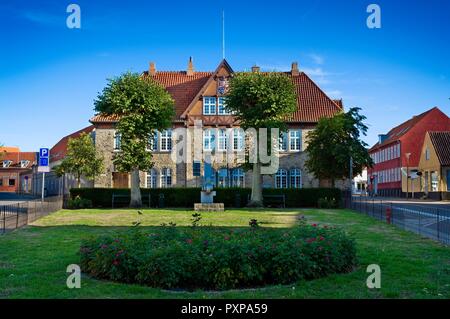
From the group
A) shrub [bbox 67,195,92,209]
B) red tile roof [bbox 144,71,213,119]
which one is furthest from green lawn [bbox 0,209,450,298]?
red tile roof [bbox 144,71,213,119]

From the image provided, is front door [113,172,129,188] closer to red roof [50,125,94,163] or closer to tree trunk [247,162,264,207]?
tree trunk [247,162,264,207]

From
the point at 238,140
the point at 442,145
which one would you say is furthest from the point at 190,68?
the point at 442,145

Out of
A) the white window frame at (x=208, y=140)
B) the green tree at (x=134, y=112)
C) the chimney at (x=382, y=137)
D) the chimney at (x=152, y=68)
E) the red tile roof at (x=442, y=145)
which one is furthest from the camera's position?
the chimney at (x=382, y=137)

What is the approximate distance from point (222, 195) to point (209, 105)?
1253 cm

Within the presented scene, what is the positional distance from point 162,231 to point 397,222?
15043 millimetres

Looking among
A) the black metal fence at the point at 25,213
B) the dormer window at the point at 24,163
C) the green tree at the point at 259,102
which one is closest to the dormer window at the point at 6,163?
the dormer window at the point at 24,163

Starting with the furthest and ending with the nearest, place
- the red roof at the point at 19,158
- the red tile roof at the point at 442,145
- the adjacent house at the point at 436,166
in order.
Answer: the red roof at the point at 19,158 < the red tile roof at the point at 442,145 < the adjacent house at the point at 436,166

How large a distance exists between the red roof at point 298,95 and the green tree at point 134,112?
1019 centimetres

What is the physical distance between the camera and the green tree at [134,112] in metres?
36.8

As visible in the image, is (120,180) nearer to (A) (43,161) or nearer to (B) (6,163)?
(A) (43,161)

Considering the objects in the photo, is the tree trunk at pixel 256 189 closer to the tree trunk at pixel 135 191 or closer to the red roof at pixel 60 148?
the tree trunk at pixel 135 191

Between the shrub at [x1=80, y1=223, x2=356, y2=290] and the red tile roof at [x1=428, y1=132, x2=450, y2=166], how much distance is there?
153 ft

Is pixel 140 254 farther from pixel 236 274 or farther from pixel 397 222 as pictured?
pixel 397 222

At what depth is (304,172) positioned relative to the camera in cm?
4809
